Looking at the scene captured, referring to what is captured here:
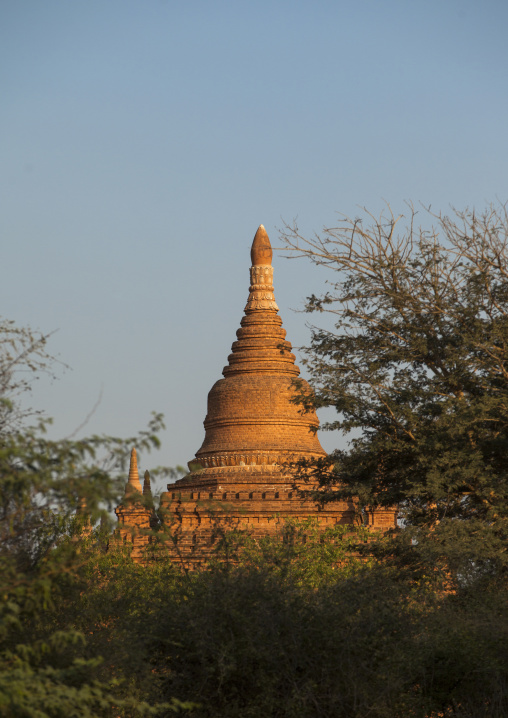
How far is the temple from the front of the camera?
104 ft

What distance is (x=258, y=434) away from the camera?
116ft

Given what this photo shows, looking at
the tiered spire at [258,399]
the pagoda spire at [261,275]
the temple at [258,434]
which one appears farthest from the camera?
the pagoda spire at [261,275]

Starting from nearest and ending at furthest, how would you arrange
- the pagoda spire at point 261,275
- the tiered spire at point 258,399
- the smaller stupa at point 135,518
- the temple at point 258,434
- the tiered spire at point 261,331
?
1. the smaller stupa at point 135,518
2. the temple at point 258,434
3. the tiered spire at point 258,399
4. the tiered spire at point 261,331
5. the pagoda spire at point 261,275

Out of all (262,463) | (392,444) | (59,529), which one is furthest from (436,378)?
(262,463)

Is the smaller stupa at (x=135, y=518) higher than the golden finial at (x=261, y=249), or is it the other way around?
the golden finial at (x=261, y=249)

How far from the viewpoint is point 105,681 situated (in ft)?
37.2

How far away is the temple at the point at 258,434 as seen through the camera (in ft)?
104

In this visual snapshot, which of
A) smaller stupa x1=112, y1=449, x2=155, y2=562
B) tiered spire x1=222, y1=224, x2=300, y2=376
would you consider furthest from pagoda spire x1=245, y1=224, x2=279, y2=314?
smaller stupa x1=112, y1=449, x2=155, y2=562

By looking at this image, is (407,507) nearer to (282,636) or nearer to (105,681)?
(282,636)

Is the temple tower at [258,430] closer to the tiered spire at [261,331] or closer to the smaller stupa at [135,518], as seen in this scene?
the tiered spire at [261,331]

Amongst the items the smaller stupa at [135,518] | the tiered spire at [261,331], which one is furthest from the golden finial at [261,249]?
the smaller stupa at [135,518]

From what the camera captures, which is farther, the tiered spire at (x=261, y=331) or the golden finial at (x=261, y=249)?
the golden finial at (x=261, y=249)

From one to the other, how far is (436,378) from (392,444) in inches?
56.7

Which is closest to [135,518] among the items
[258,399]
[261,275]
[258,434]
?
[258,434]
